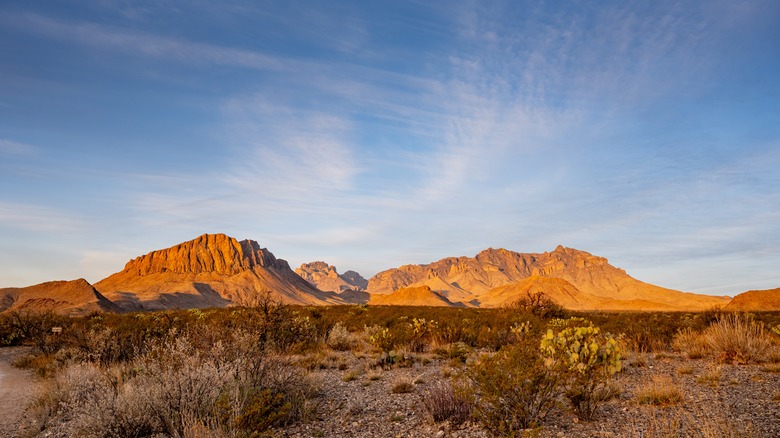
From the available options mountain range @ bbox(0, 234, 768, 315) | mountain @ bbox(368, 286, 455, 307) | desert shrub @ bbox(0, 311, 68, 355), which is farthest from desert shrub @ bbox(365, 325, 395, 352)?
mountain @ bbox(368, 286, 455, 307)

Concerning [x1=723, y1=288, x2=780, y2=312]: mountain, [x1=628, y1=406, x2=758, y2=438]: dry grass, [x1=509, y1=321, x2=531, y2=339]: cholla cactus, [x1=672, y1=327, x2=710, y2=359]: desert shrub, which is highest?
[x1=723, y1=288, x2=780, y2=312]: mountain

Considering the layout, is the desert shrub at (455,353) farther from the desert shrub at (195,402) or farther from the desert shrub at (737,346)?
Result: the desert shrub at (737,346)

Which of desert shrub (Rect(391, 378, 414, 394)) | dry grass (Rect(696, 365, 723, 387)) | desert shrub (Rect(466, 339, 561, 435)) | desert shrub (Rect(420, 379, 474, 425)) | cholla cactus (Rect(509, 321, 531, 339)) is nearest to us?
desert shrub (Rect(466, 339, 561, 435))

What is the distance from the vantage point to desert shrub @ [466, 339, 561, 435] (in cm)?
646

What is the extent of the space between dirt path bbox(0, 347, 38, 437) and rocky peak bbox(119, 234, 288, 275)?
16954 cm

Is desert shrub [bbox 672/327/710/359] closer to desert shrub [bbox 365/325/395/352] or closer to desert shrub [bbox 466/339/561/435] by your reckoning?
desert shrub [bbox 466/339/561/435]

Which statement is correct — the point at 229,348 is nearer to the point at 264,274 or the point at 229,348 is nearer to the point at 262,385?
the point at 262,385

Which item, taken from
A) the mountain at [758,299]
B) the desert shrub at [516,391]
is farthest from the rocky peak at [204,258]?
the desert shrub at [516,391]

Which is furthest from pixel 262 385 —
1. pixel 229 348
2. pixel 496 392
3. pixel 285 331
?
pixel 285 331

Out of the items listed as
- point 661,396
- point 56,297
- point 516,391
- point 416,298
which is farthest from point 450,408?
point 416,298

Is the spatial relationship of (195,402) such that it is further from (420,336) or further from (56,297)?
(56,297)

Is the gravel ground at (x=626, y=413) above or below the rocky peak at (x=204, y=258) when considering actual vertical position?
below

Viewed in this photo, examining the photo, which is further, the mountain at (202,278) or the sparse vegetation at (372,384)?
the mountain at (202,278)

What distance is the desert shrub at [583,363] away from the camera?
7.07 meters
